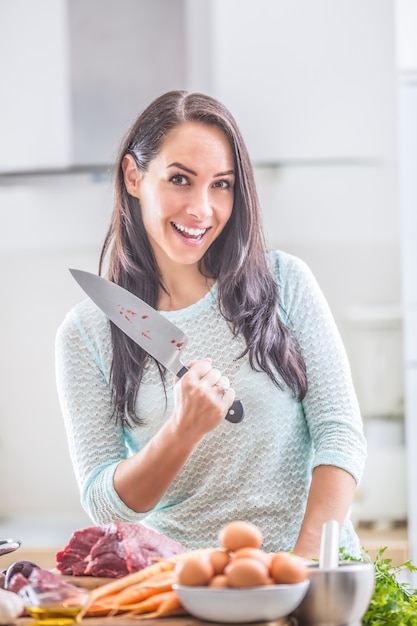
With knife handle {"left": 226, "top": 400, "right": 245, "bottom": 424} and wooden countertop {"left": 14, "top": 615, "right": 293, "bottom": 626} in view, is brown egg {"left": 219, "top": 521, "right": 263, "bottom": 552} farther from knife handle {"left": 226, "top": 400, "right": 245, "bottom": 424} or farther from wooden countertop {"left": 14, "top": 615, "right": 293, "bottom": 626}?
knife handle {"left": 226, "top": 400, "right": 245, "bottom": 424}

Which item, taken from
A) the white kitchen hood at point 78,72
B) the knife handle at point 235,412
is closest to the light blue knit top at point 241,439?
the knife handle at point 235,412

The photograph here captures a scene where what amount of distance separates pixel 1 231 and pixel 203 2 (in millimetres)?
1041

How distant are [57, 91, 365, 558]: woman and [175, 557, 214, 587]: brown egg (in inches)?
19.4

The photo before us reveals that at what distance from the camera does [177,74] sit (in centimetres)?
327

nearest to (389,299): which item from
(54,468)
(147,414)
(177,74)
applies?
(177,74)

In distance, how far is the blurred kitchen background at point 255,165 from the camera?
9.82 ft

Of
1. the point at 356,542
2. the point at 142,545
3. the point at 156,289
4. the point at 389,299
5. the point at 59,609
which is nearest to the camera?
the point at 59,609

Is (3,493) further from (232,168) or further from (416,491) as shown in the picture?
(232,168)

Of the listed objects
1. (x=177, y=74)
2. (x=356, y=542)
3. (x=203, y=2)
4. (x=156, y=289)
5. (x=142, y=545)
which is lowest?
(x=356, y=542)

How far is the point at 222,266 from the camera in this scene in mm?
1666

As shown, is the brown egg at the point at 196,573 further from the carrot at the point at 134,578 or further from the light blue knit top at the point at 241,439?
the light blue knit top at the point at 241,439

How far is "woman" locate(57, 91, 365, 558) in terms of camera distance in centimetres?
150

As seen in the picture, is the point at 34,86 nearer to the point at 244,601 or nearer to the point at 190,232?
the point at 190,232

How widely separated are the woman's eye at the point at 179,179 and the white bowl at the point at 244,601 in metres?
0.79
